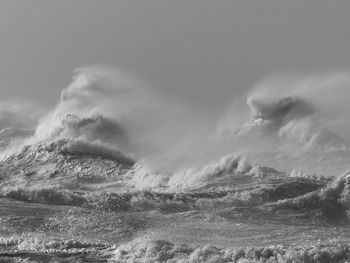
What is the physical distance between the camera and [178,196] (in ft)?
49.9

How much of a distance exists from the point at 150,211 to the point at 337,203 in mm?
A: 4309

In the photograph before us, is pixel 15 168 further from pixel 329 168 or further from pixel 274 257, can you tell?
pixel 274 257

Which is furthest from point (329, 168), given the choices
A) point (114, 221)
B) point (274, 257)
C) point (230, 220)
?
point (274, 257)

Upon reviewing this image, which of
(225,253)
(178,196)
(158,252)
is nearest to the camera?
(225,253)

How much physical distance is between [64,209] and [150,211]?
213cm

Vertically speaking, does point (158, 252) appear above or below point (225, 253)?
above

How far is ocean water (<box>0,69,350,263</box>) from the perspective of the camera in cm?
1120

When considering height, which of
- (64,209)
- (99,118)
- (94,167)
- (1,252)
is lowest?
(1,252)

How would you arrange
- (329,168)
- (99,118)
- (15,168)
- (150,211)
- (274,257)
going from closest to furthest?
(274,257) → (150,211) → (329,168) → (15,168) → (99,118)

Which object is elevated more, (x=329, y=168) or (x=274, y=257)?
(x=329, y=168)

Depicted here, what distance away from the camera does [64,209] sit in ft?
49.5

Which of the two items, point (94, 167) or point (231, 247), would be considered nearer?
point (231, 247)

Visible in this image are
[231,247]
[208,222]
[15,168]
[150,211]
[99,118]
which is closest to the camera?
[231,247]

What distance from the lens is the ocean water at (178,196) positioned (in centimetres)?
1120
